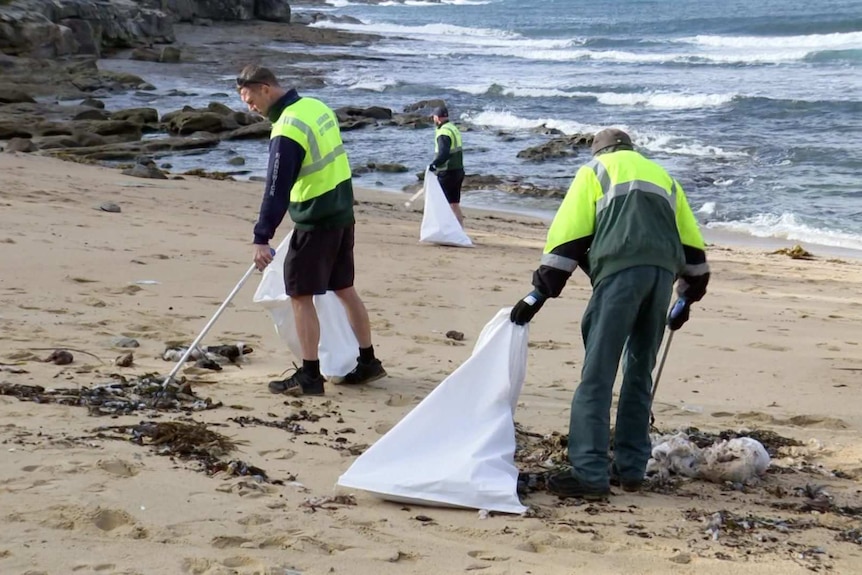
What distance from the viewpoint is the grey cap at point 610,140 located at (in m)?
4.73

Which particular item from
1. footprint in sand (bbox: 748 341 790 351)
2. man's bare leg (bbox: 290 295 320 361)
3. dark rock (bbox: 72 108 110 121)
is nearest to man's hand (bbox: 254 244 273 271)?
man's bare leg (bbox: 290 295 320 361)

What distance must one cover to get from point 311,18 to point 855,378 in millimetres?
68278

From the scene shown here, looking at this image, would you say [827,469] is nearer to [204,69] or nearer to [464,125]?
[464,125]

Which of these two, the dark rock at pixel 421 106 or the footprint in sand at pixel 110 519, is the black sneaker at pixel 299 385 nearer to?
the footprint in sand at pixel 110 519

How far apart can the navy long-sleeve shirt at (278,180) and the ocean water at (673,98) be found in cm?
1053

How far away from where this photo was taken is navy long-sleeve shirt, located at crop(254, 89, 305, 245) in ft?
18.9

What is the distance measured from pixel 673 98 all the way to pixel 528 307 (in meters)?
27.3

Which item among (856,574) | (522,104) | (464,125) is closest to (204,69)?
(522,104)

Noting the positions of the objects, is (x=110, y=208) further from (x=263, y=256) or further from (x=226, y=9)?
(x=226, y=9)

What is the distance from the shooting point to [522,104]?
102 feet

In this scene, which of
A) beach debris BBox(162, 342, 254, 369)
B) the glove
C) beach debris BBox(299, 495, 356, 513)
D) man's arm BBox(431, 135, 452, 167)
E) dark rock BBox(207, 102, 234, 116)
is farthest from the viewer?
dark rock BBox(207, 102, 234, 116)

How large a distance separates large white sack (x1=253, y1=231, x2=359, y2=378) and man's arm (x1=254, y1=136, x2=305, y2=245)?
0.46m

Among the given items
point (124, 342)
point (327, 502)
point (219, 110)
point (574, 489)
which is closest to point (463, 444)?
point (574, 489)

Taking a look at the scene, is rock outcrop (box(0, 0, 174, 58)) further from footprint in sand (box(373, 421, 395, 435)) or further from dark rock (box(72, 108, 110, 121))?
footprint in sand (box(373, 421, 395, 435))
